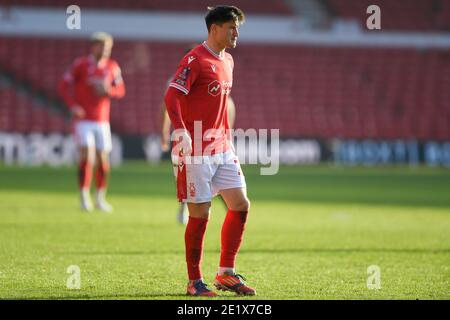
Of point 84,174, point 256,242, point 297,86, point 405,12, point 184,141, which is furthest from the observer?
point 405,12

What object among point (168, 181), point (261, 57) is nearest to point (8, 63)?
point (261, 57)

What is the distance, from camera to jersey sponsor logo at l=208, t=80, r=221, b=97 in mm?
6980

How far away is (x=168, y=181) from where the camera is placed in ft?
64.5

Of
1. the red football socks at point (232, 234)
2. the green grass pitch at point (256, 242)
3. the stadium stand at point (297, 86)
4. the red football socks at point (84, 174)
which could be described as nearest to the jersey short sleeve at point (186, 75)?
the red football socks at point (232, 234)

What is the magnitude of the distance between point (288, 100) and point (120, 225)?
17.4 meters

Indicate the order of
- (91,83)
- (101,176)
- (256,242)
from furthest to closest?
(91,83), (101,176), (256,242)

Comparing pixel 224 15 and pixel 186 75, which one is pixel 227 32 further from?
pixel 186 75

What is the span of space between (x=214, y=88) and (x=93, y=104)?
7.71 meters

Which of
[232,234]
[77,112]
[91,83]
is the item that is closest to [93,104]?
[91,83]

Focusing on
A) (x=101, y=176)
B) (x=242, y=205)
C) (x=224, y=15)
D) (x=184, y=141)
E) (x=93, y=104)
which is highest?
(x=224, y=15)

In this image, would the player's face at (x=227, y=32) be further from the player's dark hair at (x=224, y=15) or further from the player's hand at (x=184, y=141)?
the player's hand at (x=184, y=141)

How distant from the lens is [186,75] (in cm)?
683

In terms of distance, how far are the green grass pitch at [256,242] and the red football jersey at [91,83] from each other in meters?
1.47
